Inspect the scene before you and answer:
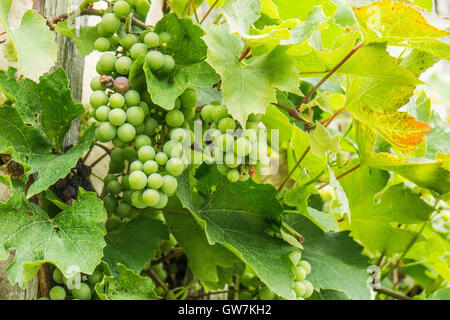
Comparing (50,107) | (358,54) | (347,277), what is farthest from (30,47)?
(347,277)

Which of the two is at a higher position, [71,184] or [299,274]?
[71,184]

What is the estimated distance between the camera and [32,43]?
1.96 ft

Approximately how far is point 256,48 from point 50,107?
0.28 metres

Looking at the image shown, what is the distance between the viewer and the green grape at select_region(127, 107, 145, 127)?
0.58 m

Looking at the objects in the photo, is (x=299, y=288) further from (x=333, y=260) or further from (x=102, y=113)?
(x=102, y=113)

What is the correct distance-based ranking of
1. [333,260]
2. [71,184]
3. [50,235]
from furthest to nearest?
[333,260] < [71,184] < [50,235]

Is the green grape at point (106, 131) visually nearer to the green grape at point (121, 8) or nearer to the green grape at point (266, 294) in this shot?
the green grape at point (121, 8)

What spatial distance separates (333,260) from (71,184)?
0.42 m

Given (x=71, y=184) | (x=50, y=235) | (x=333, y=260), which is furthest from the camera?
(x=333, y=260)

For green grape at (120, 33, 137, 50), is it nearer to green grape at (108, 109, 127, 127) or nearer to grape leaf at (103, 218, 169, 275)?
green grape at (108, 109, 127, 127)

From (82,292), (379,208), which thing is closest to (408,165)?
(379,208)

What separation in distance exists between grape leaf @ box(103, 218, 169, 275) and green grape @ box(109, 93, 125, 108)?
19 centimetres

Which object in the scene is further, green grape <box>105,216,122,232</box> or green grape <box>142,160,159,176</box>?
green grape <box>105,216,122,232</box>

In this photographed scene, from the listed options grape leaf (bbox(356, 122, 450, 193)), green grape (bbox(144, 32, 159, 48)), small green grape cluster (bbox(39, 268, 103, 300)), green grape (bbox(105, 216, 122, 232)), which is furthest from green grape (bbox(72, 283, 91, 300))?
grape leaf (bbox(356, 122, 450, 193))
